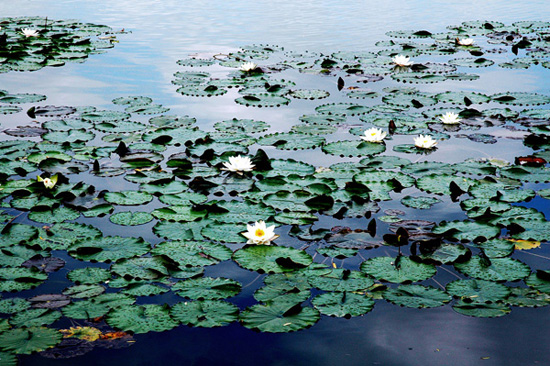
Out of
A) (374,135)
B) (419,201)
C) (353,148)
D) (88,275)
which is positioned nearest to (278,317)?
(88,275)

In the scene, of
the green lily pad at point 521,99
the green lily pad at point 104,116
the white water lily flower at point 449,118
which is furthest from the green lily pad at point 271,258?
the green lily pad at point 521,99

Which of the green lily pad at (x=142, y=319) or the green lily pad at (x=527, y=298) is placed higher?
the green lily pad at (x=527, y=298)

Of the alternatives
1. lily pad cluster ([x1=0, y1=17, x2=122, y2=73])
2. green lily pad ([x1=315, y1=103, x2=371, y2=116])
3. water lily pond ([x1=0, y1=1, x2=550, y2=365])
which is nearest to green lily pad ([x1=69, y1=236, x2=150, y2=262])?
water lily pond ([x1=0, y1=1, x2=550, y2=365])

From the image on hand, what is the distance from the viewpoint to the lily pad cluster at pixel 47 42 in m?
8.80

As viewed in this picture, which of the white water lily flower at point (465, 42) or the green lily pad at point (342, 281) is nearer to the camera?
the green lily pad at point (342, 281)

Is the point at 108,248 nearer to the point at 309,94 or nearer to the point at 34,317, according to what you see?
the point at 34,317

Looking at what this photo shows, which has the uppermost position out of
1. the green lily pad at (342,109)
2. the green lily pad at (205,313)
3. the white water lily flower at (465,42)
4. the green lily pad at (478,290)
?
the white water lily flower at (465,42)

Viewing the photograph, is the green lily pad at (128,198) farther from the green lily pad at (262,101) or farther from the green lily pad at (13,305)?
the green lily pad at (262,101)

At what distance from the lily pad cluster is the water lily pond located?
4.56ft

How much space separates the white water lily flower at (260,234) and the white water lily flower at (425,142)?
2061mm

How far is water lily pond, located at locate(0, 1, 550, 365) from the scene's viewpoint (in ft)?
9.50

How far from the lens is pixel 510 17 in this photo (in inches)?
488

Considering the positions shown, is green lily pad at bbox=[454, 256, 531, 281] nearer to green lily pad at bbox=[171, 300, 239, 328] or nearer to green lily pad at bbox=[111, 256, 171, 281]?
green lily pad at bbox=[171, 300, 239, 328]

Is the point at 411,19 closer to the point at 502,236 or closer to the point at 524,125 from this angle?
the point at 524,125
